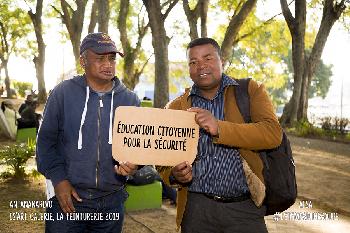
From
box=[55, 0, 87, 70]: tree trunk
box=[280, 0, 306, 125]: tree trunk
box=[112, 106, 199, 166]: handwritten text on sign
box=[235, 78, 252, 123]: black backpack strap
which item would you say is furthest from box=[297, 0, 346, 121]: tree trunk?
box=[112, 106, 199, 166]: handwritten text on sign

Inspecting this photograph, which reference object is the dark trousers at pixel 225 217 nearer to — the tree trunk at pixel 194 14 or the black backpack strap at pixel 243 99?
the black backpack strap at pixel 243 99

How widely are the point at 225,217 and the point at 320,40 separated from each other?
1814 cm

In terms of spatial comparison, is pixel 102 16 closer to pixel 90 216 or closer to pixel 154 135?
pixel 90 216

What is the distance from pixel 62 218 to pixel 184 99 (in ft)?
3.97

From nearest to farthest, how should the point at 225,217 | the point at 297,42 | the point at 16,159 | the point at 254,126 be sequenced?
the point at 254,126, the point at 225,217, the point at 16,159, the point at 297,42

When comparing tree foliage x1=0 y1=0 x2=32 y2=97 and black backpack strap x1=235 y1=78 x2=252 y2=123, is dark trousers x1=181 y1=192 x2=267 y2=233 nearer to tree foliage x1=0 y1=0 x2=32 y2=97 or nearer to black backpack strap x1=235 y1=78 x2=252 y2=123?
black backpack strap x1=235 y1=78 x2=252 y2=123

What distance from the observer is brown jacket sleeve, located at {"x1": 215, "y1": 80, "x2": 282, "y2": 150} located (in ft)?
7.36

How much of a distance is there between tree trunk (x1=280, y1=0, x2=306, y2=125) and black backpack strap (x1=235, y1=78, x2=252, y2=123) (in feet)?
56.0

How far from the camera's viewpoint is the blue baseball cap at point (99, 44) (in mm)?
2703

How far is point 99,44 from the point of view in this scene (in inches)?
107

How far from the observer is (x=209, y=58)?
2.58m

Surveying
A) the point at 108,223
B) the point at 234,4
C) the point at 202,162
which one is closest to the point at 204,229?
the point at 202,162

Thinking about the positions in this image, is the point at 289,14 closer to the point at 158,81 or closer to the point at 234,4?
the point at 234,4

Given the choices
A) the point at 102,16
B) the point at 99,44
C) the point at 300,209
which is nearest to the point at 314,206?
the point at 300,209
